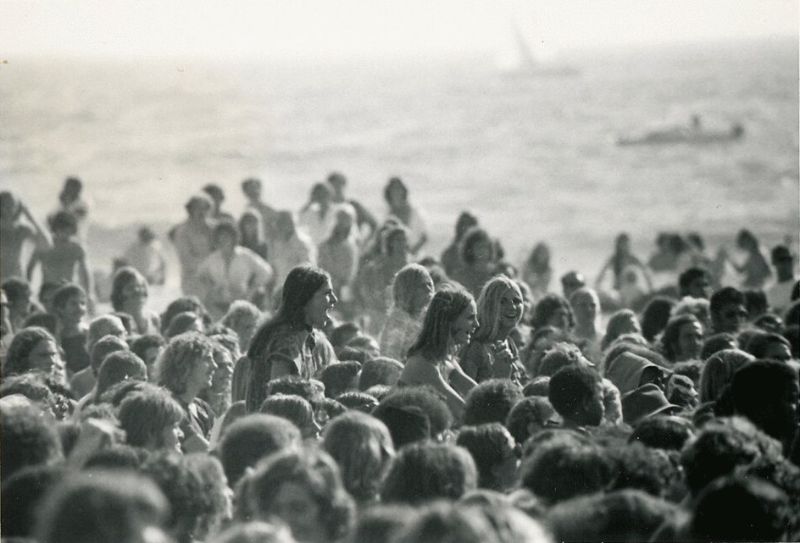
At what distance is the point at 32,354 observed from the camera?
6.86m

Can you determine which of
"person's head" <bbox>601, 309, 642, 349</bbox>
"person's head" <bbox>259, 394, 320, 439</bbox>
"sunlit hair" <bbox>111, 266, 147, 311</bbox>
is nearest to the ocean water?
"sunlit hair" <bbox>111, 266, 147, 311</bbox>

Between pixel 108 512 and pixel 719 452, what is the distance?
2.05 m

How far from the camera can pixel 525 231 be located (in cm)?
4078

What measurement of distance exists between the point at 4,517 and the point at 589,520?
1.77 meters

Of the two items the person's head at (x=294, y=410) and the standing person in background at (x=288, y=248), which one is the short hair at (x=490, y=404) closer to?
the person's head at (x=294, y=410)

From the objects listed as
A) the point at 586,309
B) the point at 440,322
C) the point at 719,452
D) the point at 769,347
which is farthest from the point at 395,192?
the point at 719,452

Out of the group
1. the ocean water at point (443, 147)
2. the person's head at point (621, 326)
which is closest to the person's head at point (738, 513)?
the person's head at point (621, 326)

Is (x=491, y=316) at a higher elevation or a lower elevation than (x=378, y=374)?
higher

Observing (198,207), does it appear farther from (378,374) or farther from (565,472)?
(565,472)

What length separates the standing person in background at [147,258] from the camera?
502 inches

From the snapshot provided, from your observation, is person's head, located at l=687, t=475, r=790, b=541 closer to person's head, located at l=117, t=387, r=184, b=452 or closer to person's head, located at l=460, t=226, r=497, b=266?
person's head, located at l=117, t=387, r=184, b=452

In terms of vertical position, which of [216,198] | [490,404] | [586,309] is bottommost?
[490,404]

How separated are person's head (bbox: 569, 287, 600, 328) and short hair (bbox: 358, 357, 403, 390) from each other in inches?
114

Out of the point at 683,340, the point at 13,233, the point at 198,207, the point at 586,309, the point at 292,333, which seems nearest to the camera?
the point at 292,333
